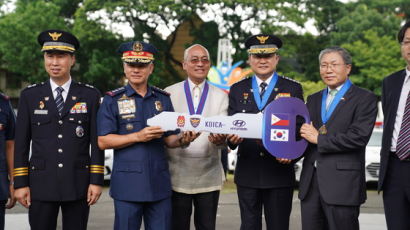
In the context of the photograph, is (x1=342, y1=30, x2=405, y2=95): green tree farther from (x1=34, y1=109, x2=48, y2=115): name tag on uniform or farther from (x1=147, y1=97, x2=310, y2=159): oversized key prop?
(x1=34, y1=109, x2=48, y2=115): name tag on uniform

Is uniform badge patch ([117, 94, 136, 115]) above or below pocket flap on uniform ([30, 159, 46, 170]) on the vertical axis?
above

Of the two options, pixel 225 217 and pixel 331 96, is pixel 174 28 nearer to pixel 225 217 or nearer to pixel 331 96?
pixel 225 217

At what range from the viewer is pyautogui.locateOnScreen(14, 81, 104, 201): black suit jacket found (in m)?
3.95

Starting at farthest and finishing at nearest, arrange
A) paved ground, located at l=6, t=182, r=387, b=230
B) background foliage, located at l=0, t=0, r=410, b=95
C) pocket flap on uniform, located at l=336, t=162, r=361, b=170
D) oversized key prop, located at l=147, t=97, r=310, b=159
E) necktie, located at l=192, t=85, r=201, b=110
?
background foliage, located at l=0, t=0, r=410, b=95 → paved ground, located at l=6, t=182, r=387, b=230 → necktie, located at l=192, t=85, r=201, b=110 → pocket flap on uniform, located at l=336, t=162, r=361, b=170 → oversized key prop, located at l=147, t=97, r=310, b=159

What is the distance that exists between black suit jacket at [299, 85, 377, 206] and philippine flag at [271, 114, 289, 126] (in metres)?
0.29

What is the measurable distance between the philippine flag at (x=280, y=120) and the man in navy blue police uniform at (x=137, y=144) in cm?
61

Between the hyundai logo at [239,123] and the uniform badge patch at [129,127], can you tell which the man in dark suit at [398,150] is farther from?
the uniform badge patch at [129,127]

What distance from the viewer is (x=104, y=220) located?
7.79 meters

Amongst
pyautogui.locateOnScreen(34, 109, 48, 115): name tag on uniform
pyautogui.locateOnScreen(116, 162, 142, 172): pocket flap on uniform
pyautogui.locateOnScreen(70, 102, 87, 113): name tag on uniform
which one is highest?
pyautogui.locateOnScreen(70, 102, 87, 113): name tag on uniform

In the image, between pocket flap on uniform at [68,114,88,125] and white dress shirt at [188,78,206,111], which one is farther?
white dress shirt at [188,78,206,111]

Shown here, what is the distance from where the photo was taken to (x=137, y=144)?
4.00 m

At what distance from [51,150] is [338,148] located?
2112 mm

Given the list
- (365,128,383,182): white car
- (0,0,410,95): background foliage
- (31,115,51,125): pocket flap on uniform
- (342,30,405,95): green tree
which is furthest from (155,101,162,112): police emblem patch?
(342,30,405,95): green tree

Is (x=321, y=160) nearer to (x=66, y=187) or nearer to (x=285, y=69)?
(x=66, y=187)
